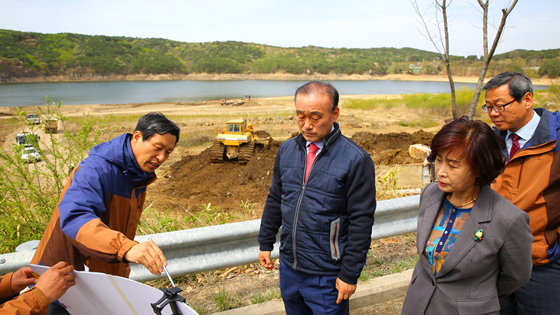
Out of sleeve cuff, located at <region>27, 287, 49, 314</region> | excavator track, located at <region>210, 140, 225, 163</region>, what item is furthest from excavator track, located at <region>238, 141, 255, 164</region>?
sleeve cuff, located at <region>27, 287, 49, 314</region>

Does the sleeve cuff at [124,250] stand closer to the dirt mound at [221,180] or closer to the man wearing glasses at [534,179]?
the man wearing glasses at [534,179]

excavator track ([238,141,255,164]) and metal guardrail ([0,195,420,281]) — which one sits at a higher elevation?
metal guardrail ([0,195,420,281])

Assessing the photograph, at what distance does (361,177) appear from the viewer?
189cm

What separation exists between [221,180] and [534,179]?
9.97 m

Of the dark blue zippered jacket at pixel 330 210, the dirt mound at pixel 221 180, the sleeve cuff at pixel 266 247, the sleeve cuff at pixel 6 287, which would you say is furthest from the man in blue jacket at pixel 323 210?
the dirt mound at pixel 221 180

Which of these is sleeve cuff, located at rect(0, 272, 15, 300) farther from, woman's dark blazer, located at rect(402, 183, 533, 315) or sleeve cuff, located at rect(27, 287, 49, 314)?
woman's dark blazer, located at rect(402, 183, 533, 315)

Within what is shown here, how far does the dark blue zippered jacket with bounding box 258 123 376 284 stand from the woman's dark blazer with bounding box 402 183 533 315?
0.42m

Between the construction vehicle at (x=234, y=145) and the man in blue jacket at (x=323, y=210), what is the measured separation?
1048cm

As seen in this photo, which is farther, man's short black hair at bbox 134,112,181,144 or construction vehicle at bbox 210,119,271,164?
construction vehicle at bbox 210,119,271,164

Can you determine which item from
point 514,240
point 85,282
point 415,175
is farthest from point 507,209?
point 415,175

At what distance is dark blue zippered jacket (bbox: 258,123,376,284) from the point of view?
1884mm

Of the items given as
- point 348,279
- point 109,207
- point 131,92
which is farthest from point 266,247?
point 131,92

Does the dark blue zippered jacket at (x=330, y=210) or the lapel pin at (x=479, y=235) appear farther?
the dark blue zippered jacket at (x=330, y=210)

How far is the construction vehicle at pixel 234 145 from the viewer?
41.8 feet
